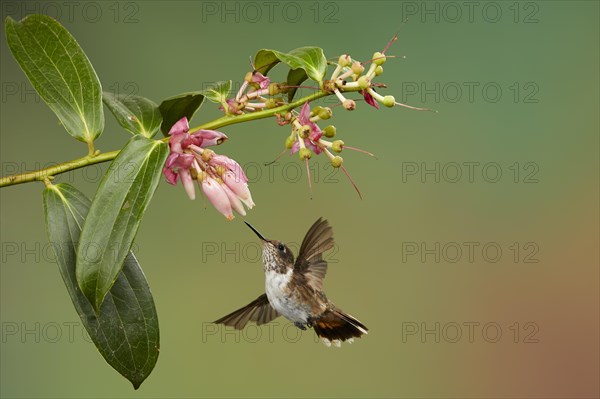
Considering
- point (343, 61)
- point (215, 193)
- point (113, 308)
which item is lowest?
point (113, 308)

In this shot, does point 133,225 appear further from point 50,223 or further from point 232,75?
point 232,75

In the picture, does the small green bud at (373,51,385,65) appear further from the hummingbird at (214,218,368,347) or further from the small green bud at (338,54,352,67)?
the hummingbird at (214,218,368,347)

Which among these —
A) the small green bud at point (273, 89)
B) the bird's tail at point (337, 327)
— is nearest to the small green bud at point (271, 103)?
the small green bud at point (273, 89)

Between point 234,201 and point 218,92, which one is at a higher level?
point 218,92

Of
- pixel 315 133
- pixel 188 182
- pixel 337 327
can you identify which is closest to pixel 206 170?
pixel 188 182

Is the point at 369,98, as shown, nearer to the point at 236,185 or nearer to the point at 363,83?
the point at 363,83

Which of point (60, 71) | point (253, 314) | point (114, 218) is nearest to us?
point (114, 218)

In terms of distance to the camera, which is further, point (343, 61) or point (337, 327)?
point (337, 327)
